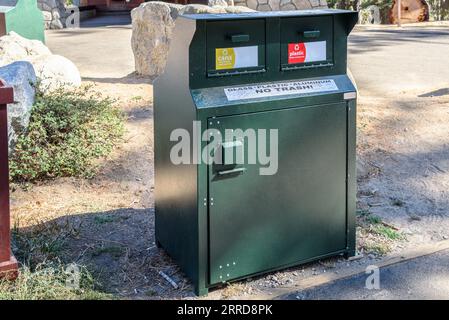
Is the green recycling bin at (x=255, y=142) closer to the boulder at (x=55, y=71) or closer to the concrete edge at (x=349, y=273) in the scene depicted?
the concrete edge at (x=349, y=273)

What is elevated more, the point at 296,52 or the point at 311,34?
the point at 311,34

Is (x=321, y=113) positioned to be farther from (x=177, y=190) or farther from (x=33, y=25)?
(x=33, y=25)

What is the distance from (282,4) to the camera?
15.7 meters

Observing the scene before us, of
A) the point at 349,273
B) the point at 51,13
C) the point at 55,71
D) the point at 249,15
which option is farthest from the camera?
the point at 51,13

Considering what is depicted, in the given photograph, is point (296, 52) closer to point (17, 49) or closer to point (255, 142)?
point (255, 142)

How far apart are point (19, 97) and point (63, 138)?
→ 555 mm

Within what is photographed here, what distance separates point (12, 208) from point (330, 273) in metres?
2.75

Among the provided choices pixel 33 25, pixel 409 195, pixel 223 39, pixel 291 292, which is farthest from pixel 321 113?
pixel 33 25

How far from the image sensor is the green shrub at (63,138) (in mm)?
5973

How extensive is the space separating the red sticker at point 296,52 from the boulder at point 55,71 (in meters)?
4.31

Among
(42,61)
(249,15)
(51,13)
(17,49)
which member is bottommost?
(42,61)

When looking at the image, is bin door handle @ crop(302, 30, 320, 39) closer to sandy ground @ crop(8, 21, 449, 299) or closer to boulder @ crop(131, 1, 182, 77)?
sandy ground @ crop(8, 21, 449, 299)

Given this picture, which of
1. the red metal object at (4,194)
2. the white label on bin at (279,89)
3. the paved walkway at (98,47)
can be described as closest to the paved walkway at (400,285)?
the white label on bin at (279,89)

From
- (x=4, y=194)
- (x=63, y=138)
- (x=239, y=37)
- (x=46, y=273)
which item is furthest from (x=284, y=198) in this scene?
(x=63, y=138)
